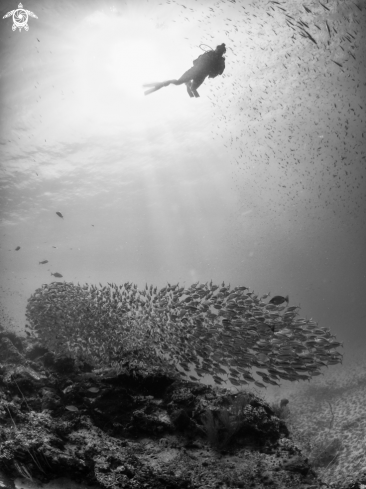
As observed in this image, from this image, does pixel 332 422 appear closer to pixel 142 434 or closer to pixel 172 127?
pixel 142 434

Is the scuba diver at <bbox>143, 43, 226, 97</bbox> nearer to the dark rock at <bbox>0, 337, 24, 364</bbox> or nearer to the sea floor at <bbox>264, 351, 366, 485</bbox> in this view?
the sea floor at <bbox>264, 351, 366, 485</bbox>

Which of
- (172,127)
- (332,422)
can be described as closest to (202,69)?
(332,422)

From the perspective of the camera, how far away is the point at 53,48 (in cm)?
1392

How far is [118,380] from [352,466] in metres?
6.14

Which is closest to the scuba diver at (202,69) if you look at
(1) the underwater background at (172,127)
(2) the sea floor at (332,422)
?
(1) the underwater background at (172,127)

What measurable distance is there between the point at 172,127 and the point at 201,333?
2192 centimetres

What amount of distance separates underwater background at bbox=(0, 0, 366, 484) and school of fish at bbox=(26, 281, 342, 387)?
3133 mm

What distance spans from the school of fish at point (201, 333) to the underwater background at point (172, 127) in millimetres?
3133

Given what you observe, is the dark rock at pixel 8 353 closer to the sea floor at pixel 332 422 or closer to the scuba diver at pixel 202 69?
the sea floor at pixel 332 422

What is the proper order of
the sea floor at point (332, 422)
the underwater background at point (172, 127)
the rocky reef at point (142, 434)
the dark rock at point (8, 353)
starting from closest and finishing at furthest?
the rocky reef at point (142, 434) → the sea floor at point (332, 422) → the dark rock at point (8, 353) → the underwater background at point (172, 127)

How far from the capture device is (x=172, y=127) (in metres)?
24.8

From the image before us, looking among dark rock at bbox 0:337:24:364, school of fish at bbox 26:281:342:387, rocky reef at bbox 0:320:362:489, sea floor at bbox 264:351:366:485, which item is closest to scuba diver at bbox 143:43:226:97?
school of fish at bbox 26:281:342:387

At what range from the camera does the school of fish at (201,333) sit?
7.09 m

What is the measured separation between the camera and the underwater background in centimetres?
1427
